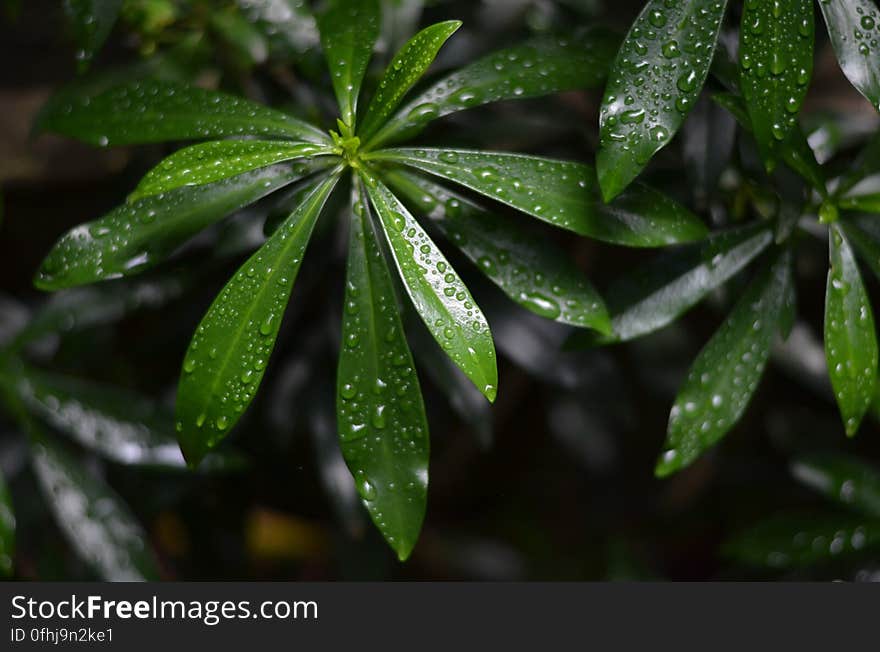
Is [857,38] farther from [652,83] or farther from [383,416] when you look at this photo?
[383,416]

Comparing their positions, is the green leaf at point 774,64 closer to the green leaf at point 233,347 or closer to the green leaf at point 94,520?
the green leaf at point 233,347

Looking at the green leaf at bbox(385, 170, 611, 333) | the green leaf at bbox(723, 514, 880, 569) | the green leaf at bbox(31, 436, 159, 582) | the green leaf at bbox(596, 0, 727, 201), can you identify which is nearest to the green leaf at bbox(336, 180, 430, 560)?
the green leaf at bbox(385, 170, 611, 333)

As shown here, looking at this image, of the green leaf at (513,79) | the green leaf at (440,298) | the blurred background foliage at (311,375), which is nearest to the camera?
the green leaf at (440,298)

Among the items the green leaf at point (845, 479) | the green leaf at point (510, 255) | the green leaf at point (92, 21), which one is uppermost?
the green leaf at point (92, 21)

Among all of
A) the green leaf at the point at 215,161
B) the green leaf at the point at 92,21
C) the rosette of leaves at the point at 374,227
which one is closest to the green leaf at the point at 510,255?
the rosette of leaves at the point at 374,227

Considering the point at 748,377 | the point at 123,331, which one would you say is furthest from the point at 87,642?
the point at 748,377

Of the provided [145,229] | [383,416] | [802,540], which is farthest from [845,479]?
[145,229]

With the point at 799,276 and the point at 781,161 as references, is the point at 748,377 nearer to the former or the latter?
the point at 781,161
